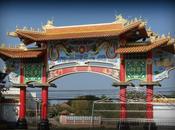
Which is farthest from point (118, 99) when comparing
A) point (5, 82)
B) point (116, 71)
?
point (5, 82)

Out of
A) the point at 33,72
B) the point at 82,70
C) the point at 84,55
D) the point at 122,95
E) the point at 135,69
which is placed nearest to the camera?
the point at 122,95

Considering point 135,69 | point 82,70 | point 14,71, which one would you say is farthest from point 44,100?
point 135,69

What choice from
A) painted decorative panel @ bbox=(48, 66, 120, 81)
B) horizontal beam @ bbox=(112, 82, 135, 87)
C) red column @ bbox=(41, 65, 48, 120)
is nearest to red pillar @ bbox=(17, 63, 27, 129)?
red column @ bbox=(41, 65, 48, 120)

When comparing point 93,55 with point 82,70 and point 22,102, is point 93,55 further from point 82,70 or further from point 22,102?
point 22,102

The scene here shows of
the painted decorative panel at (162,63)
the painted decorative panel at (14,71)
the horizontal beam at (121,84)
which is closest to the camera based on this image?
the painted decorative panel at (162,63)

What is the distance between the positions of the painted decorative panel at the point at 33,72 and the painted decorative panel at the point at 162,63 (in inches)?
185

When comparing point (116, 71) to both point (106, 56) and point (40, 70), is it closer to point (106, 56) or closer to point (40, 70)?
point (106, 56)

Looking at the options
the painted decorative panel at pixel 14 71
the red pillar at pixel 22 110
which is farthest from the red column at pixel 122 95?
the painted decorative panel at pixel 14 71

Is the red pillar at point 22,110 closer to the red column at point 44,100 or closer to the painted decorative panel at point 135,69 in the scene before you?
the red column at point 44,100

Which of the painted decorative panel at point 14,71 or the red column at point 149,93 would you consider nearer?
the red column at point 149,93

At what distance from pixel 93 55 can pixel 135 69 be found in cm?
173

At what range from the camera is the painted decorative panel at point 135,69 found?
50.8 ft

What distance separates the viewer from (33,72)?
17.4 metres

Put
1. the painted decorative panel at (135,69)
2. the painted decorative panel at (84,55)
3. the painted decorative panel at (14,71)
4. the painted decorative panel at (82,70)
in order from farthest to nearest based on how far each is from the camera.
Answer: the painted decorative panel at (14,71)
the painted decorative panel at (84,55)
the painted decorative panel at (82,70)
the painted decorative panel at (135,69)
